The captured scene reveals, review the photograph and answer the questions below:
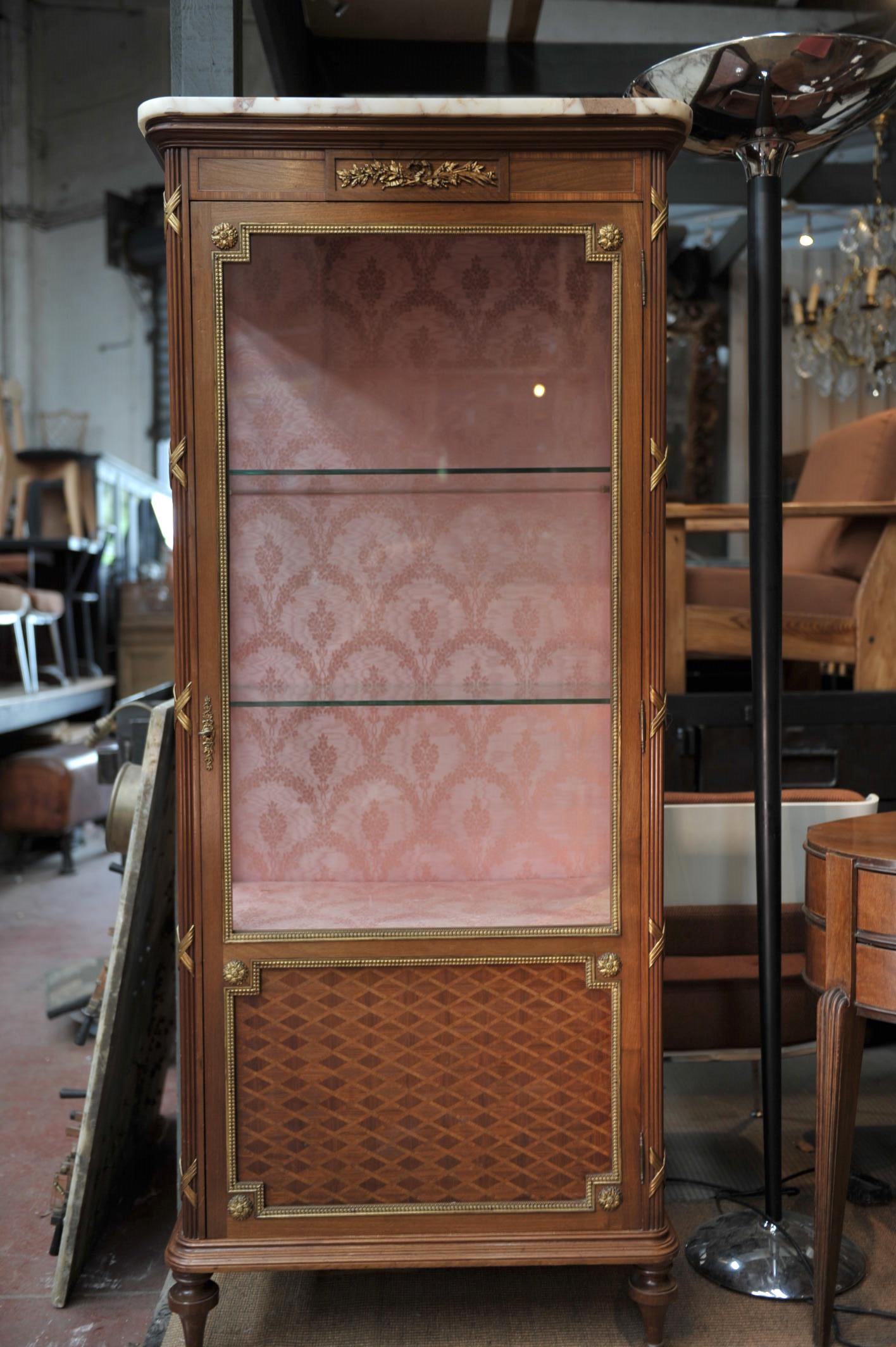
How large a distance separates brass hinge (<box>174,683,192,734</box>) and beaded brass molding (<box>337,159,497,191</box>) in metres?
0.81

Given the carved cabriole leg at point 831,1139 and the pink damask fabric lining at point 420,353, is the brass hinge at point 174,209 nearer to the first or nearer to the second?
the pink damask fabric lining at point 420,353

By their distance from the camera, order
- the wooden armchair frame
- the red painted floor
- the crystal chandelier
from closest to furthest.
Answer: the red painted floor < the wooden armchair frame < the crystal chandelier

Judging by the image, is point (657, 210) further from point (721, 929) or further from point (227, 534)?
point (721, 929)

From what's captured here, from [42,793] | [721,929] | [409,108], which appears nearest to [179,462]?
[409,108]

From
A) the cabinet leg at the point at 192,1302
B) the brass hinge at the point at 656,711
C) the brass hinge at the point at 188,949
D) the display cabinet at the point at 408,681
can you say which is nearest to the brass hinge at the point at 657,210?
the display cabinet at the point at 408,681

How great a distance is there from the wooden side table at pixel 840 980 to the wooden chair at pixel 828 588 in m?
1.56

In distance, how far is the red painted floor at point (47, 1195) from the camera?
→ 77.5 inches

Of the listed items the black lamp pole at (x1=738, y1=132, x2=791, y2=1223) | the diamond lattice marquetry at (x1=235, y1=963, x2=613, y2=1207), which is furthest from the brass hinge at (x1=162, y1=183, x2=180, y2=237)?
the diamond lattice marquetry at (x1=235, y1=963, x2=613, y2=1207)

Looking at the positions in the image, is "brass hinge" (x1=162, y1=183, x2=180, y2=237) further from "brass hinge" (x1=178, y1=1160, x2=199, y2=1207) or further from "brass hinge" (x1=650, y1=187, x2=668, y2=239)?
"brass hinge" (x1=178, y1=1160, x2=199, y2=1207)

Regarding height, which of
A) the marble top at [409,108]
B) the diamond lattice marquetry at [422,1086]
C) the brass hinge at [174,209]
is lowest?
the diamond lattice marquetry at [422,1086]

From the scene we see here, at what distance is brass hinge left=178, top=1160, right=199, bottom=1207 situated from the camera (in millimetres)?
1760

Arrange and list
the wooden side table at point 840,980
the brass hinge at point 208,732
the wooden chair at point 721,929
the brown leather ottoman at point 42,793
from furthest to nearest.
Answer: the brown leather ottoman at point 42,793, the wooden chair at point 721,929, the brass hinge at point 208,732, the wooden side table at point 840,980

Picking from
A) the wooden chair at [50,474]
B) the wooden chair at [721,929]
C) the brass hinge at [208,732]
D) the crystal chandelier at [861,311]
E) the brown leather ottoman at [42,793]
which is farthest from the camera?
the wooden chair at [50,474]

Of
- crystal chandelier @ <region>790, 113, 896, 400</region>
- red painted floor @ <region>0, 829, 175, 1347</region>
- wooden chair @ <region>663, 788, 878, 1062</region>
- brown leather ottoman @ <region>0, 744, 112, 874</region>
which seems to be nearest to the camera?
red painted floor @ <region>0, 829, 175, 1347</region>
